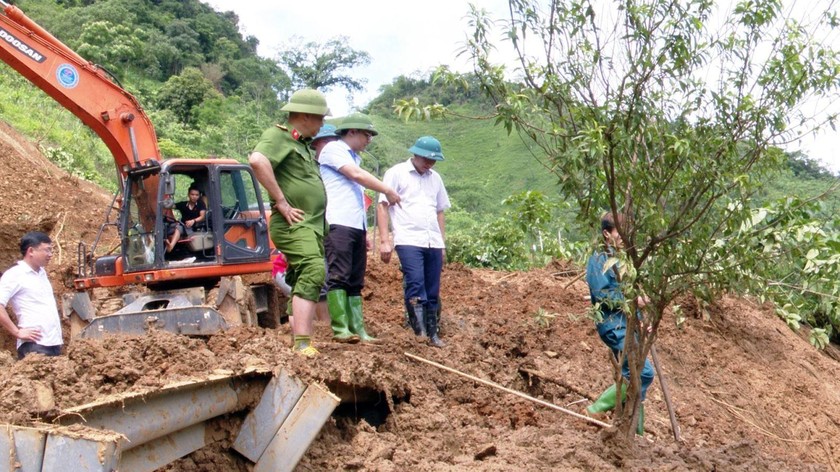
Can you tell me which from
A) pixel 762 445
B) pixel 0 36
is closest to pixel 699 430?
pixel 762 445

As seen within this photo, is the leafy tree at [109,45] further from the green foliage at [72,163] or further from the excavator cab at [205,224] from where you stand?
the excavator cab at [205,224]

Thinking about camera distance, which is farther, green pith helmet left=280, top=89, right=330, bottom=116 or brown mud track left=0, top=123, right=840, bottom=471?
green pith helmet left=280, top=89, right=330, bottom=116

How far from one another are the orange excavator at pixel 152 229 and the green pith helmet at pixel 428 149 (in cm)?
224

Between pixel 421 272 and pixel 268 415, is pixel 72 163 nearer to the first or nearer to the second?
pixel 421 272

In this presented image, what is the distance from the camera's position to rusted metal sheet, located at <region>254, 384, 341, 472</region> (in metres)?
4.01

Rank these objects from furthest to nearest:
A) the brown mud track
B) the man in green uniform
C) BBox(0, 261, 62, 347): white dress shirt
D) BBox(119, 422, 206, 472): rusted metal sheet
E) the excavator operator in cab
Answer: the excavator operator in cab, BBox(0, 261, 62, 347): white dress shirt, the man in green uniform, the brown mud track, BBox(119, 422, 206, 472): rusted metal sheet

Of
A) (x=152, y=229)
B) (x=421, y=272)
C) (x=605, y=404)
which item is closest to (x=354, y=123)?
(x=421, y=272)

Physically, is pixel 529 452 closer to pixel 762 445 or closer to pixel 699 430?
pixel 699 430

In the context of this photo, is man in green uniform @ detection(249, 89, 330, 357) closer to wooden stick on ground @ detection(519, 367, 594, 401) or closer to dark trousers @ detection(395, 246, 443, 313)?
dark trousers @ detection(395, 246, 443, 313)

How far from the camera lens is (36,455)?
2.76 m

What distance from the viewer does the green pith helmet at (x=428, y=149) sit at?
684 cm

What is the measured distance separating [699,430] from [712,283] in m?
2.96

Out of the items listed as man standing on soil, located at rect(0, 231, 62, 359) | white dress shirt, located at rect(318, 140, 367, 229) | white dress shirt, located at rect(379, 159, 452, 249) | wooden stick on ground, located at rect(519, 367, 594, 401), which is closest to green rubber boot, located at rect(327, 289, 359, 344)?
white dress shirt, located at rect(318, 140, 367, 229)

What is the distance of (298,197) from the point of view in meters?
5.43
